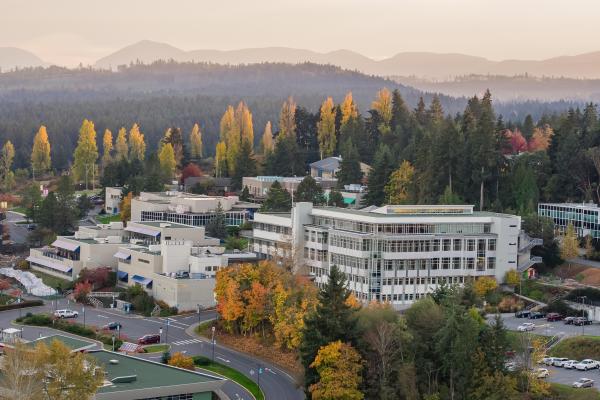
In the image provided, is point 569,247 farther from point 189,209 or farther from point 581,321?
point 189,209

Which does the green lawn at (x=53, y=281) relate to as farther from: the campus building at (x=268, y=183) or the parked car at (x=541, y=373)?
the parked car at (x=541, y=373)

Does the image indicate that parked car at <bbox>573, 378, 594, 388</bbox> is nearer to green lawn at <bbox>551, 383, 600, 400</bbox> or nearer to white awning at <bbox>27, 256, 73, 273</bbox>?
green lawn at <bbox>551, 383, 600, 400</bbox>

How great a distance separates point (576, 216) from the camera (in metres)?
66.2

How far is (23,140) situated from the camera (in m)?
135

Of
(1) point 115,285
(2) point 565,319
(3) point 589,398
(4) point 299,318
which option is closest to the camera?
Result: (3) point 589,398

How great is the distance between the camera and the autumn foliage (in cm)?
5097

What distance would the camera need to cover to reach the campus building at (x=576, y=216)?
213 feet

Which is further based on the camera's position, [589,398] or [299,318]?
[299,318]

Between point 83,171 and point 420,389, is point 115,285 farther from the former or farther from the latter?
point 83,171

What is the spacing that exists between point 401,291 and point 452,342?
1518cm

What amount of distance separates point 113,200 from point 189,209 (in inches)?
539

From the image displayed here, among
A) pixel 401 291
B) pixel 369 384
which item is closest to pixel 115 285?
pixel 401 291

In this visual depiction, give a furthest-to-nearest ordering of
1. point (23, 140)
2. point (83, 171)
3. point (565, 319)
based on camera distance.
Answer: point (23, 140), point (83, 171), point (565, 319)

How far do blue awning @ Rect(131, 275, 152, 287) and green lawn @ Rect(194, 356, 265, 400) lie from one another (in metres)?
13.7
